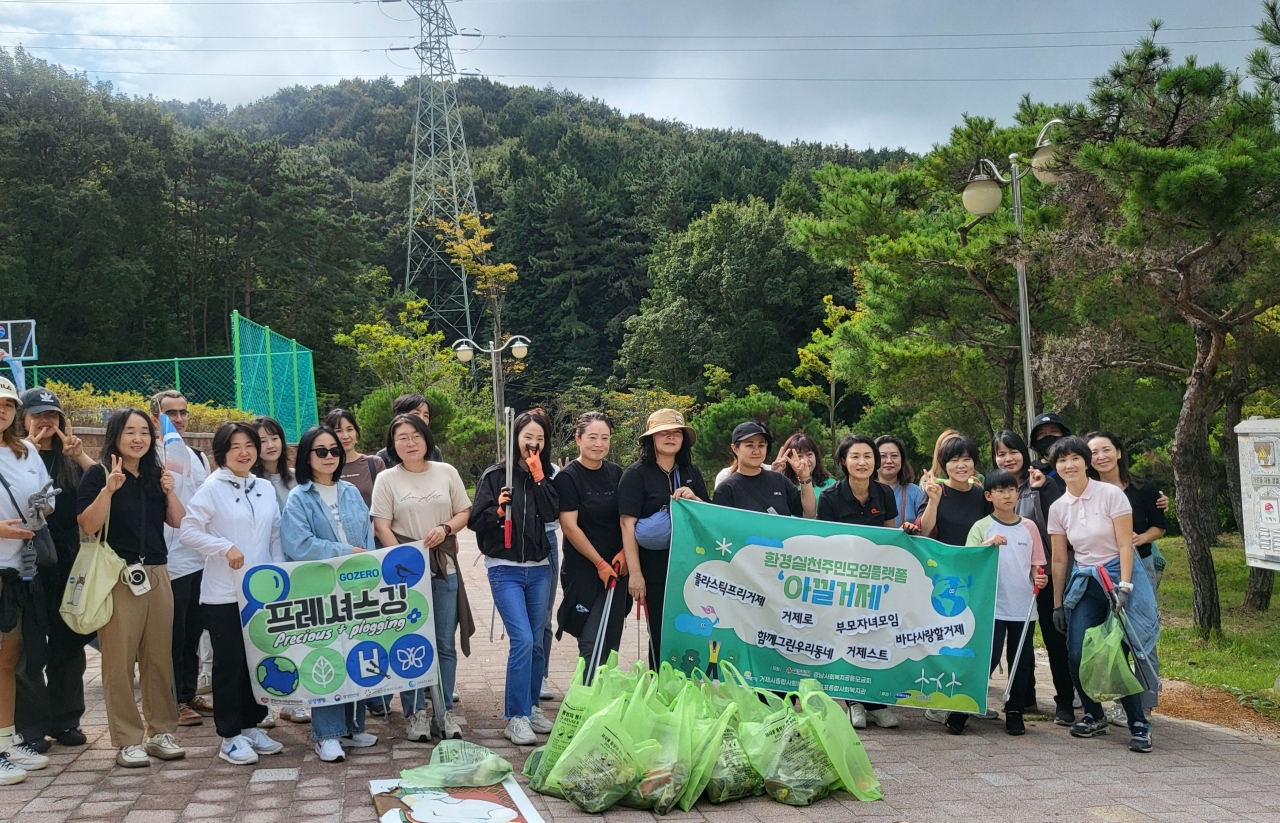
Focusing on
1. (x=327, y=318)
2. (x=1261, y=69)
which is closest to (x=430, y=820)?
(x=1261, y=69)

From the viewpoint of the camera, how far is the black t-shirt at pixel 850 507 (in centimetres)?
582

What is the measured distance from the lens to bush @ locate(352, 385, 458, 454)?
27406 mm

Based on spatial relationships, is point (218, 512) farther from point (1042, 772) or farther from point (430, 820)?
point (1042, 772)

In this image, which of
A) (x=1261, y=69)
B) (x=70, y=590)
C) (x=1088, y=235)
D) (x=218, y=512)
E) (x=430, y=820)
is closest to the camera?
(x=430, y=820)

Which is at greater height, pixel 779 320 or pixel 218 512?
pixel 779 320

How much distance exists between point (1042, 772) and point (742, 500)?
1975mm

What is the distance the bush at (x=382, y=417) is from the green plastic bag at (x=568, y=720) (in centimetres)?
2285

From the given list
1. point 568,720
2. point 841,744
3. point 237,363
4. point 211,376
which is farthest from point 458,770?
point 211,376

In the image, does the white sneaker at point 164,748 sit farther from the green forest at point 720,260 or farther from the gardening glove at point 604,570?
the green forest at point 720,260

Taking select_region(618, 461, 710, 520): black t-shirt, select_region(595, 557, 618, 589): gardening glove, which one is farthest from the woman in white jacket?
select_region(618, 461, 710, 520): black t-shirt

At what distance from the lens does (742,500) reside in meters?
5.70

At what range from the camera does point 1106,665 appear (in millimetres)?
5207

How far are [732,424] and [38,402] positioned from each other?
22.2 metres

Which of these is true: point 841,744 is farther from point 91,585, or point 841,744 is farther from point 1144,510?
point 91,585
